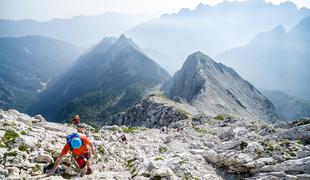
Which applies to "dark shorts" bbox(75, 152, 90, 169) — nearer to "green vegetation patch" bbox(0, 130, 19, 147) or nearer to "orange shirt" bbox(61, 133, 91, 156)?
"orange shirt" bbox(61, 133, 91, 156)

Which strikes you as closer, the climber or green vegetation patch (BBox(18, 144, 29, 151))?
the climber

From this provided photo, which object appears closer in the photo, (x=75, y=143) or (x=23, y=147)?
(x=75, y=143)

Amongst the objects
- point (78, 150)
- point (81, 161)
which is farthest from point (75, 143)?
point (81, 161)

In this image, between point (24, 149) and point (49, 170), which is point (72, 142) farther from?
point (24, 149)

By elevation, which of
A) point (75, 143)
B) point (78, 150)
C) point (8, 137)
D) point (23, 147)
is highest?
point (75, 143)

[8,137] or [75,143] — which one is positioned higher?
[75,143]

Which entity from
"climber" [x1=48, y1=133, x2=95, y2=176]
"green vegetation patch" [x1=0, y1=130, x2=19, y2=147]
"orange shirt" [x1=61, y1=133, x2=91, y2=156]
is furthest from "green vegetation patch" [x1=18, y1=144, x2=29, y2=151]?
"orange shirt" [x1=61, y1=133, x2=91, y2=156]

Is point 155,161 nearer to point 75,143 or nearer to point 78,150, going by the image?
point 78,150

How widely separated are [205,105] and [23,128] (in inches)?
4473

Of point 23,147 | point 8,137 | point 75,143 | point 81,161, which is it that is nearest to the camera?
point 75,143

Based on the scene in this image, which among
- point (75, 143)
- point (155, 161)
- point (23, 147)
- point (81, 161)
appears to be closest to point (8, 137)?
point (23, 147)

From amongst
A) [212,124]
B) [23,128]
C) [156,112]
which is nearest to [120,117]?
[156,112]

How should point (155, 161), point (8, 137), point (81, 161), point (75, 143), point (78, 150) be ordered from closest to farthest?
1. point (75, 143)
2. point (78, 150)
3. point (81, 161)
4. point (8, 137)
5. point (155, 161)

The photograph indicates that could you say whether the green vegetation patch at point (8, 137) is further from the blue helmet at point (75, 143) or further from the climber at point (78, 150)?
the blue helmet at point (75, 143)
